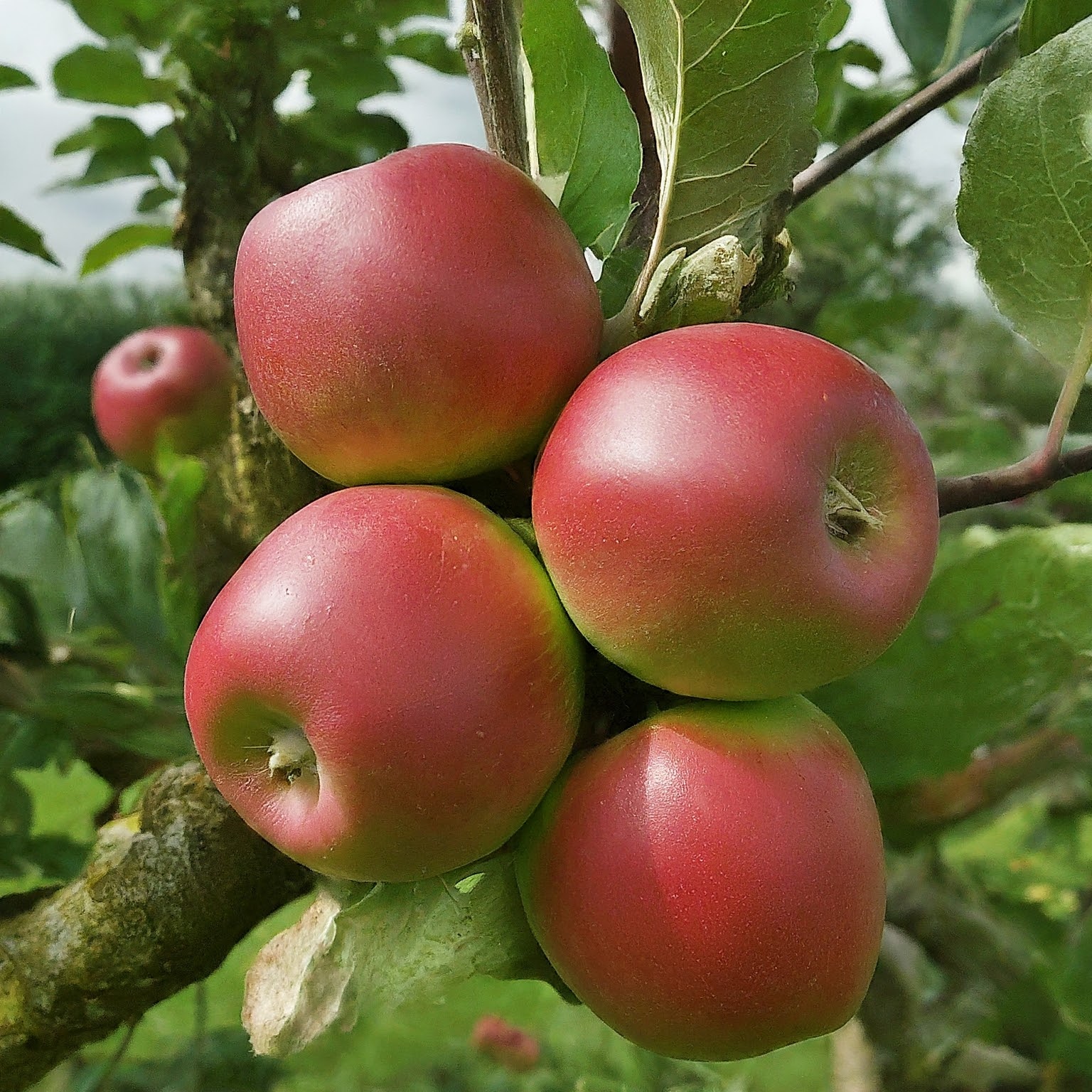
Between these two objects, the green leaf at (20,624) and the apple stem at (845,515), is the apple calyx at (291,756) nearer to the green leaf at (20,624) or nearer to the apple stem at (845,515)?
the apple stem at (845,515)

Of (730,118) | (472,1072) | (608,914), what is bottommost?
(472,1072)

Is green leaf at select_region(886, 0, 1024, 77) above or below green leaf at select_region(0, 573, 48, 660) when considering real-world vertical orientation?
above

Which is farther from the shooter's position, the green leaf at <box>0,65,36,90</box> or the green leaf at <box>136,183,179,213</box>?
the green leaf at <box>136,183,179,213</box>

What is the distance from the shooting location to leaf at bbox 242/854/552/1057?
0.38 metres

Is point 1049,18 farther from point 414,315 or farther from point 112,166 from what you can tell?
point 112,166

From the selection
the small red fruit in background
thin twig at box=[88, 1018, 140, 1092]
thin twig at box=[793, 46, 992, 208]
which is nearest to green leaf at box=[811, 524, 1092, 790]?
thin twig at box=[793, 46, 992, 208]

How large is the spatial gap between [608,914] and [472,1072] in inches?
59.4

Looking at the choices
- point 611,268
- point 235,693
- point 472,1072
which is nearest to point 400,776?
point 235,693

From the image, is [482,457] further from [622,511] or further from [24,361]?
[24,361]

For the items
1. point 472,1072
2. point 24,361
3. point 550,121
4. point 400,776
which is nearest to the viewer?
point 400,776

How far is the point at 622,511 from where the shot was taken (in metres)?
0.33

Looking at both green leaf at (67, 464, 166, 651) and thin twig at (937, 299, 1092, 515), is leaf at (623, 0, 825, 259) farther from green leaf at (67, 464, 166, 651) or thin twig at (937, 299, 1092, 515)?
green leaf at (67, 464, 166, 651)

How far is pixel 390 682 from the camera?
0.32 meters

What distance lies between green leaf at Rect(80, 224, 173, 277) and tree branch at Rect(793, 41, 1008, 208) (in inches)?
23.9
